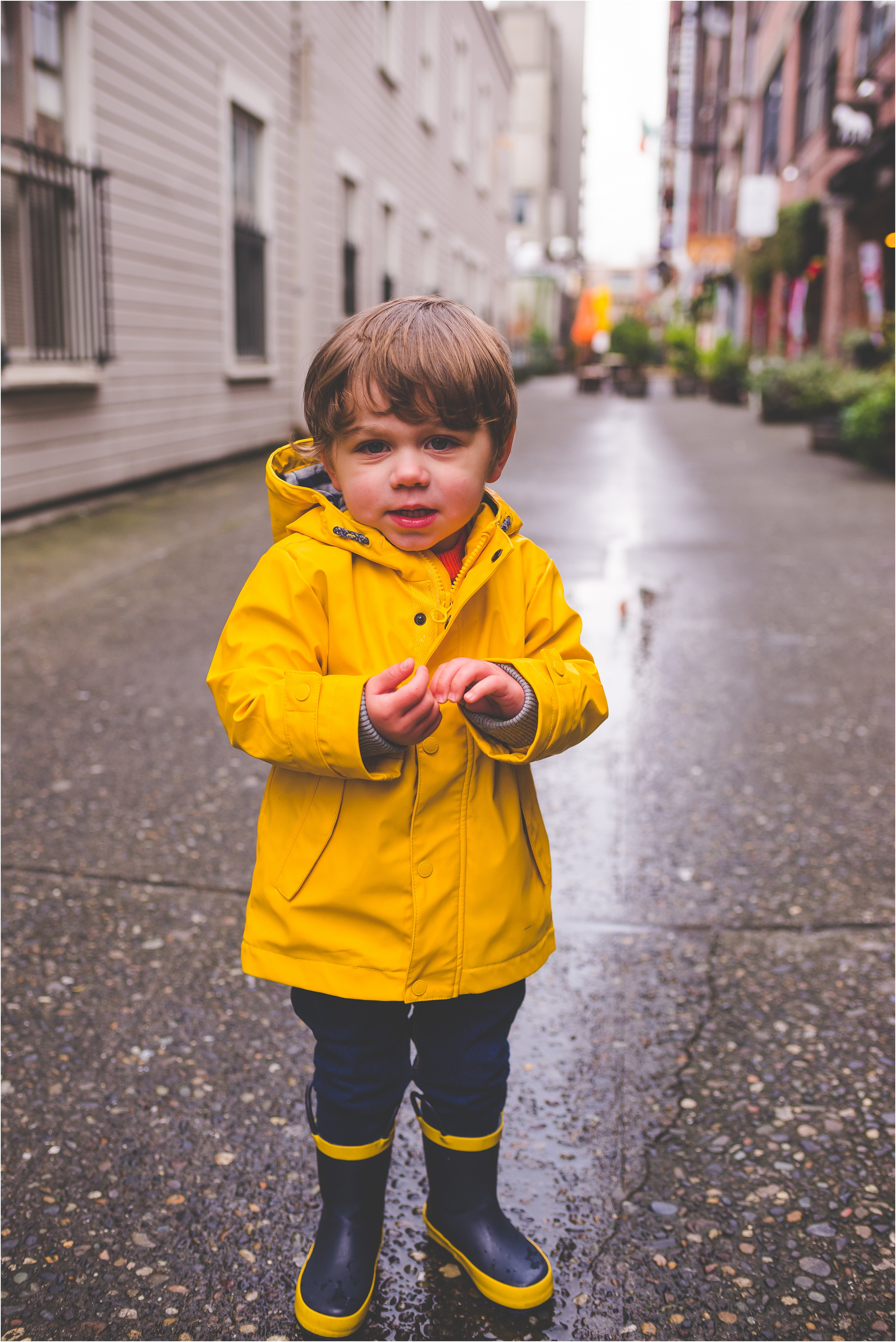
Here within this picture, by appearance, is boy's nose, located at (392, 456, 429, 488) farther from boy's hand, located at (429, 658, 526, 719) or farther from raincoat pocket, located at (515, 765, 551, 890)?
raincoat pocket, located at (515, 765, 551, 890)

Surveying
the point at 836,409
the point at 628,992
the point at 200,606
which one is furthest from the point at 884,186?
the point at 628,992

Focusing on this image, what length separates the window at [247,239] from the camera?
1048cm

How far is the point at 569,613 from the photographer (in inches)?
71.1

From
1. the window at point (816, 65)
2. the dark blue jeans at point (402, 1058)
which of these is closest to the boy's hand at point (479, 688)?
the dark blue jeans at point (402, 1058)

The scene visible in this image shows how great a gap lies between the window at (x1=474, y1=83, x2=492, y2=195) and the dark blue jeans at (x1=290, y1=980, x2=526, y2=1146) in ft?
75.6

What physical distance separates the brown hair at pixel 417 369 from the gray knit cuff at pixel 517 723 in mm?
365

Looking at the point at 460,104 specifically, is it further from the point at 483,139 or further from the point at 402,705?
the point at 402,705

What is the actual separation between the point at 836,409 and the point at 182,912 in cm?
1259

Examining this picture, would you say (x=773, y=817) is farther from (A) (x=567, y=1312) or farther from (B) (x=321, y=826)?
(B) (x=321, y=826)

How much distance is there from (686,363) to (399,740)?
33937 millimetres

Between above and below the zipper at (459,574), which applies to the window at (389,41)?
above

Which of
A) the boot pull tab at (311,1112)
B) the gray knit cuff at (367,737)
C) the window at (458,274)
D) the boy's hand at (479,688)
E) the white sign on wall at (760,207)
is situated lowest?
the boot pull tab at (311,1112)

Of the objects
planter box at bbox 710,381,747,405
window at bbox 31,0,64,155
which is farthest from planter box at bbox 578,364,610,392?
window at bbox 31,0,64,155

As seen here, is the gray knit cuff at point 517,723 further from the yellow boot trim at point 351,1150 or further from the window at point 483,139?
the window at point 483,139
